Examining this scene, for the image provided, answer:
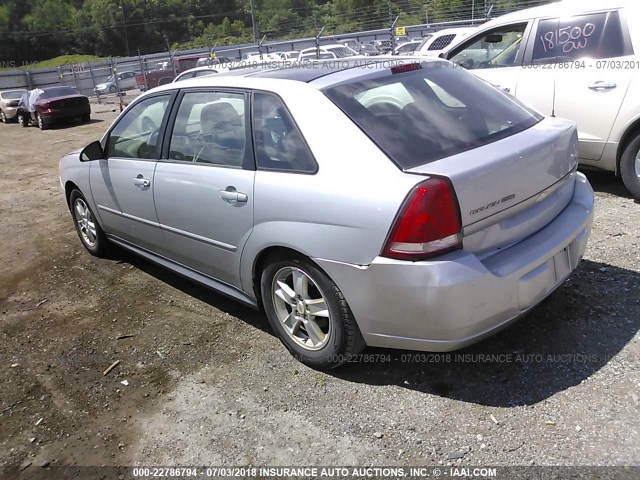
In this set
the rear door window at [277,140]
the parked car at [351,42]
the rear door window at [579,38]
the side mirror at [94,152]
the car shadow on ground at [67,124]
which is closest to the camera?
the rear door window at [277,140]

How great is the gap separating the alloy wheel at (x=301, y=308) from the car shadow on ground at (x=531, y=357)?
0.25m

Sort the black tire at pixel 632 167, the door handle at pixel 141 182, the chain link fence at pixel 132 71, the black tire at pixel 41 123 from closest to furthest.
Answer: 1. the door handle at pixel 141 182
2. the black tire at pixel 632 167
3. the black tire at pixel 41 123
4. the chain link fence at pixel 132 71

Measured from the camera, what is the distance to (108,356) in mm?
3719

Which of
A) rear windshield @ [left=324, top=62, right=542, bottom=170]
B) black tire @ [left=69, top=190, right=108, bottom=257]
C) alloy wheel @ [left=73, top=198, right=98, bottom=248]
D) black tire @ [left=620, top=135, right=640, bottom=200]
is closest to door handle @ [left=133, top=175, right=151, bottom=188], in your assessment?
black tire @ [left=69, top=190, right=108, bottom=257]

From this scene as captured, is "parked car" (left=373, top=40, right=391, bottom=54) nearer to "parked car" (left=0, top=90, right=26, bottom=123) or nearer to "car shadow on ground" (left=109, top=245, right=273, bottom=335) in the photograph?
"parked car" (left=0, top=90, right=26, bottom=123)

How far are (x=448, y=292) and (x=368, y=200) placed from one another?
564mm

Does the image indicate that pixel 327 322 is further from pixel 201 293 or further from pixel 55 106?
pixel 55 106

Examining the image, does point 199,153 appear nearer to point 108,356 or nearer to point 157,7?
point 108,356

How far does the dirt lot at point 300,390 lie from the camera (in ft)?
8.63

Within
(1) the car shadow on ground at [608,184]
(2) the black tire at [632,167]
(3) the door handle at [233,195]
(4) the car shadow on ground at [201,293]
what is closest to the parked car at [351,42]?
(1) the car shadow on ground at [608,184]

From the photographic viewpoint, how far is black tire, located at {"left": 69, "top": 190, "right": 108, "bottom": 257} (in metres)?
5.22

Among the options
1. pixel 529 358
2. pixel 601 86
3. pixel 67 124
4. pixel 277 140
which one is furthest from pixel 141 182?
pixel 67 124

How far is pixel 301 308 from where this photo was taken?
10.5 ft

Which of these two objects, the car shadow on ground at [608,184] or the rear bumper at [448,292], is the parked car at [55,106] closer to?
the car shadow on ground at [608,184]
